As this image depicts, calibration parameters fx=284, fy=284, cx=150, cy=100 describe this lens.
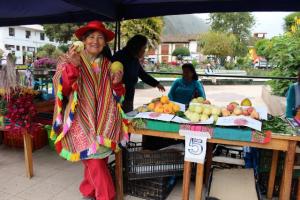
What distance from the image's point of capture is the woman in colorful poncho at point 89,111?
2.32 m

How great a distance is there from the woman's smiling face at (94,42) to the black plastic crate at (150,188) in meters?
1.35

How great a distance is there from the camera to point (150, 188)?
9.21 feet

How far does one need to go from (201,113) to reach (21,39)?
1967 inches

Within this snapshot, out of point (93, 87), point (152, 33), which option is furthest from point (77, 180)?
point (152, 33)

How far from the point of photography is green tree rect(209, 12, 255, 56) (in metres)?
38.7

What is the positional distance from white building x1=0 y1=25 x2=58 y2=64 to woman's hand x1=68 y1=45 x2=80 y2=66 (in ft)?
135

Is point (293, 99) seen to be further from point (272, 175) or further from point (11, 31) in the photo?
point (11, 31)

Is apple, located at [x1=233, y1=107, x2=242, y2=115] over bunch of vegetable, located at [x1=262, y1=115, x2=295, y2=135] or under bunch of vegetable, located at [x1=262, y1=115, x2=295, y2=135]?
over

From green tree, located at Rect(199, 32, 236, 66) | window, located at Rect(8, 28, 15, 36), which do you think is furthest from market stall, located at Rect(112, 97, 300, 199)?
window, located at Rect(8, 28, 15, 36)

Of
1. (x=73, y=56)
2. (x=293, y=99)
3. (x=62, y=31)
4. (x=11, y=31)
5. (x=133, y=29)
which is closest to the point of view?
(x=73, y=56)

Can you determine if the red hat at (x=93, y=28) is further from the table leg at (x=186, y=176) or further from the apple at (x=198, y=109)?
the table leg at (x=186, y=176)

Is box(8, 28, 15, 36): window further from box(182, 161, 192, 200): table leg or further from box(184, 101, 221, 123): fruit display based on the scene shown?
box(182, 161, 192, 200): table leg

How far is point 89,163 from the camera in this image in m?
2.47

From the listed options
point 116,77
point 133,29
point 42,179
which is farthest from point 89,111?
point 133,29
